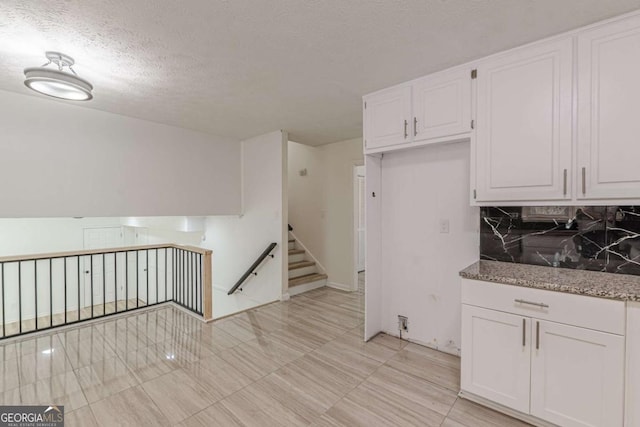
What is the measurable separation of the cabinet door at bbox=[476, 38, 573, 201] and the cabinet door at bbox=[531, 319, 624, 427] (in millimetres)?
896

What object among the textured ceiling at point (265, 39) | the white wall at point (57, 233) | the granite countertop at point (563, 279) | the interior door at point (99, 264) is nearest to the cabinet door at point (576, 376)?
the granite countertop at point (563, 279)

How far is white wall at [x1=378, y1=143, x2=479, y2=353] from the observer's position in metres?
2.55

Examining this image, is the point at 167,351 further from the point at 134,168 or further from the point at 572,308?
the point at 572,308

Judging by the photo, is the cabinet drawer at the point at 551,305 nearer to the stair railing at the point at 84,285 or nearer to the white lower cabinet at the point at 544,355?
the white lower cabinet at the point at 544,355

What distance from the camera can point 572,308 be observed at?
1.59 metres

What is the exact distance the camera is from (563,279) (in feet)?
5.74

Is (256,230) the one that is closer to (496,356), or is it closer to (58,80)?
(58,80)

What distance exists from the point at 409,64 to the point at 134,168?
12.0 ft

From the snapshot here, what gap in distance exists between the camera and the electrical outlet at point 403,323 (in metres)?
2.90

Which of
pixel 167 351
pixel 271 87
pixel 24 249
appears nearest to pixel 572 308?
pixel 271 87

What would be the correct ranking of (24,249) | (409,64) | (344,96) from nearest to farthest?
1. (409,64)
2. (344,96)
3. (24,249)

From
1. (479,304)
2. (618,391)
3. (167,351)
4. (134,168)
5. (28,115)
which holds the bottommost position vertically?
(167,351)

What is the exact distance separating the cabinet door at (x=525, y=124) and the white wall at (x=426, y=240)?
37cm

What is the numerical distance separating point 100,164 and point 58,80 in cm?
168
